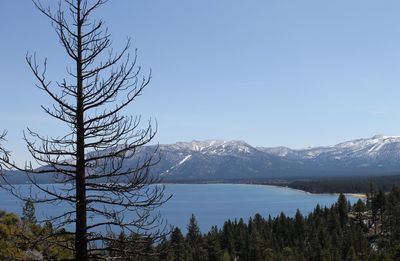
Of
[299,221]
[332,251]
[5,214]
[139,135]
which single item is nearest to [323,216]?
[299,221]

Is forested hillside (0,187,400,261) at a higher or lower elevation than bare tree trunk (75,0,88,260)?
lower

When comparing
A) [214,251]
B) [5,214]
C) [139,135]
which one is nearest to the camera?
[139,135]

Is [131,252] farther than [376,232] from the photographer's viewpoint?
No

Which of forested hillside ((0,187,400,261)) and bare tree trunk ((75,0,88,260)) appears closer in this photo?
bare tree trunk ((75,0,88,260))

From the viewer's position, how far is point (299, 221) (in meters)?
111

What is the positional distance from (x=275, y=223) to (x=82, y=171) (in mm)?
108586

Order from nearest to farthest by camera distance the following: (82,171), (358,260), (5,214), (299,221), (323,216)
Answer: (82,171), (5,214), (358,260), (299,221), (323,216)

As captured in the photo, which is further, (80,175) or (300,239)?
(300,239)

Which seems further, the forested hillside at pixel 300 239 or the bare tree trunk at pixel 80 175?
the forested hillside at pixel 300 239

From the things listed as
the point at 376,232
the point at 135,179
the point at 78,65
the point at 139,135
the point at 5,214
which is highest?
the point at 78,65

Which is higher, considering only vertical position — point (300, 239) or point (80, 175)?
point (80, 175)

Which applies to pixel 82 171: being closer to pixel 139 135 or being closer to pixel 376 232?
pixel 139 135

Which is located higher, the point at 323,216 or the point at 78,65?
the point at 78,65

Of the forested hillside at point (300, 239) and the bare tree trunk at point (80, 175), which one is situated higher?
the bare tree trunk at point (80, 175)
